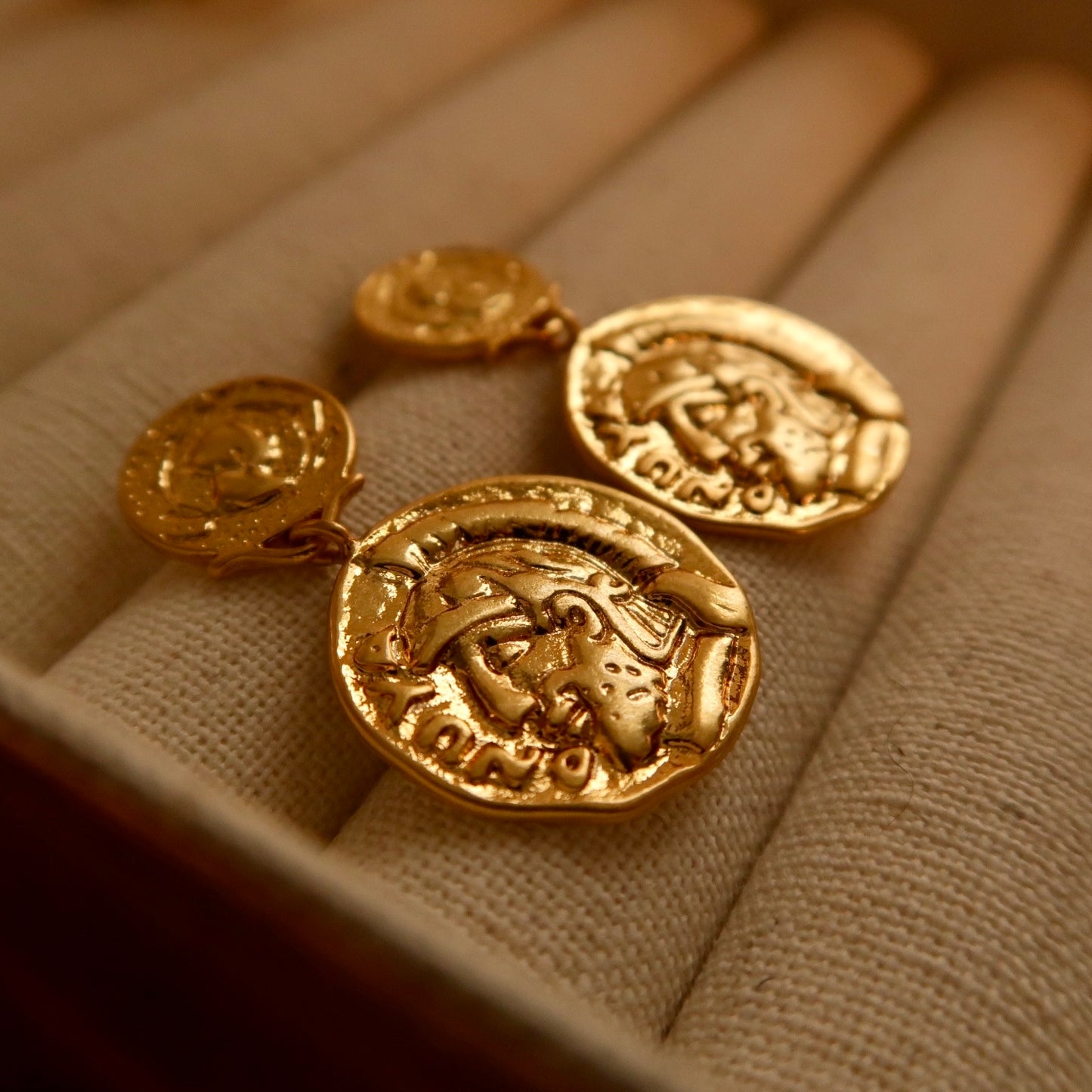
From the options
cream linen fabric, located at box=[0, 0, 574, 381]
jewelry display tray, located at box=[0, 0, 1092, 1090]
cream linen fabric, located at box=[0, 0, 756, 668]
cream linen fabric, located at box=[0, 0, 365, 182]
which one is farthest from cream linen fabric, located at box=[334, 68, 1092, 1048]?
cream linen fabric, located at box=[0, 0, 365, 182]

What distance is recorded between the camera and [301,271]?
0.92 m

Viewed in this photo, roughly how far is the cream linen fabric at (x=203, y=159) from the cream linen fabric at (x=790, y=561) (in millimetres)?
315

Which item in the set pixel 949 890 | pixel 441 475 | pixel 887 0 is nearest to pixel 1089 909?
pixel 949 890

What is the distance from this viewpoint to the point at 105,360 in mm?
828

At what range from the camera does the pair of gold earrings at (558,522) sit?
0.61m

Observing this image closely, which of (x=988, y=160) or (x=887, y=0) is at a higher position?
(x=887, y=0)

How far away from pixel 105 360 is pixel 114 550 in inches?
7.3

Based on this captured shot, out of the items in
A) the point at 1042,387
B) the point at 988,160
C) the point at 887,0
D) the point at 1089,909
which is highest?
the point at 887,0

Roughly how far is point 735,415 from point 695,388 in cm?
4

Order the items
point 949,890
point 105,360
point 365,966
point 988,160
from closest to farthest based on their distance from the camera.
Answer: point 365,966
point 949,890
point 105,360
point 988,160

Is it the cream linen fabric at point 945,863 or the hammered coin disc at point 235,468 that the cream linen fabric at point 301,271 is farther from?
the cream linen fabric at point 945,863

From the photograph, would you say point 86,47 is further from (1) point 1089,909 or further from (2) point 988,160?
(1) point 1089,909

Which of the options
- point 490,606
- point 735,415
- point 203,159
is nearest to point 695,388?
point 735,415

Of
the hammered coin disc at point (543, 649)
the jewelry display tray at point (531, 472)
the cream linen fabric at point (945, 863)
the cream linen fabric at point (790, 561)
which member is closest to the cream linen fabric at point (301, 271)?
the jewelry display tray at point (531, 472)
